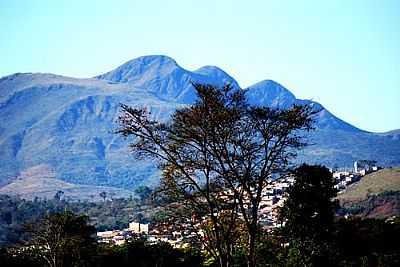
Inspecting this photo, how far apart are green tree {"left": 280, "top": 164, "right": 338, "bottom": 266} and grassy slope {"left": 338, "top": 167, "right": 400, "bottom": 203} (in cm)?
7288

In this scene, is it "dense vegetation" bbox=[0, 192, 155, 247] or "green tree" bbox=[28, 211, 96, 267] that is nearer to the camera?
"green tree" bbox=[28, 211, 96, 267]

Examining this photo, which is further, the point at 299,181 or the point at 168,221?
the point at 299,181

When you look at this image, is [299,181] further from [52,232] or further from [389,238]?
[52,232]

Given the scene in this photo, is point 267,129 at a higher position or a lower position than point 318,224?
higher

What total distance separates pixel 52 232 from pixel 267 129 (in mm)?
15213

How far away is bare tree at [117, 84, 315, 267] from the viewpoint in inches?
543

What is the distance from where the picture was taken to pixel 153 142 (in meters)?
14.0

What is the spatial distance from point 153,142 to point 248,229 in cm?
275

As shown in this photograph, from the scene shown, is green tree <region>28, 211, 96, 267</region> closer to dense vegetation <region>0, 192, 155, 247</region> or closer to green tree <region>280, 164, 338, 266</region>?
green tree <region>280, 164, 338, 266</region>

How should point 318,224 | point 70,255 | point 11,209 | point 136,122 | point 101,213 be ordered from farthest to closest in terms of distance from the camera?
1. point 101,213
2. point 11,209
3. point 70,255
4. point 318,224
5. point 136,122

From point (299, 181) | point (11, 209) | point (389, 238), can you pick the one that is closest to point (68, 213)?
point (299, 181)

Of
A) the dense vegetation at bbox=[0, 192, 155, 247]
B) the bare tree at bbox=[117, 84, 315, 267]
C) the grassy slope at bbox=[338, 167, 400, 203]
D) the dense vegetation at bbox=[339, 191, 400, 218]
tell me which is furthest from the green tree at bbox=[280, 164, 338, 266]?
the grassy slope at bbox=[338, 167, 400, 203]

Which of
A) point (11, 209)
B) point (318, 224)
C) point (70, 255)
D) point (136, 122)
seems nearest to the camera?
point (136, 122)

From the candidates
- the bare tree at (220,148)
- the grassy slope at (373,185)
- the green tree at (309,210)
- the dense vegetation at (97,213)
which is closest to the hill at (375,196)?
the grassy slope at (373,185)
